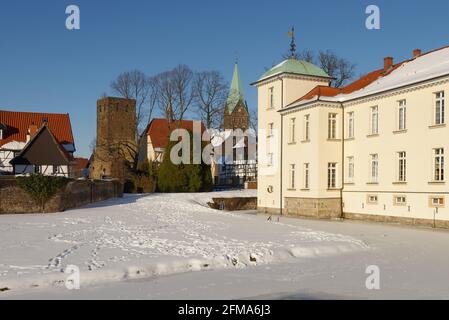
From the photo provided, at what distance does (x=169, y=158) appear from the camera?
45.4 metres

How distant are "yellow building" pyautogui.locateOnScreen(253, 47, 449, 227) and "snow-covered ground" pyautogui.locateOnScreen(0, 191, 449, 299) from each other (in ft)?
12.8

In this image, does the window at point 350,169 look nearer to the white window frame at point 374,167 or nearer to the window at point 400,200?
the white window frame at point 374,167

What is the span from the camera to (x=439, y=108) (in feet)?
77.2

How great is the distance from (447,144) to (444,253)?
9170mm

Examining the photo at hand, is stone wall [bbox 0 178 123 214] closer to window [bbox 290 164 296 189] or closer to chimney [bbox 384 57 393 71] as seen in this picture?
window [bbox 290 164 296 189]

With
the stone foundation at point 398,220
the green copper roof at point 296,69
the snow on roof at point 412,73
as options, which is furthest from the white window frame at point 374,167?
the green copper roof at point 296,69

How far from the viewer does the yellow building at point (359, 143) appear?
23781mm

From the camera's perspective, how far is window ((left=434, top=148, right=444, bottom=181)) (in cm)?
2325

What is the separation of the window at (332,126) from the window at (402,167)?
5.25m

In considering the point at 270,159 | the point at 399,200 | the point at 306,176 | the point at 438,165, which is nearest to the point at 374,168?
the point at 399,200

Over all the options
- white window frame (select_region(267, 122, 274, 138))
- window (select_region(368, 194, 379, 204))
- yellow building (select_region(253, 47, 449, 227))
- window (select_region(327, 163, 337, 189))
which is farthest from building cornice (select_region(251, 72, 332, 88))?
window (select_region(368, 194, 379, 204))

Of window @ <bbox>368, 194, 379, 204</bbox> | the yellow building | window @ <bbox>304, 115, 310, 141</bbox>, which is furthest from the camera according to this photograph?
window @ <bbox>304, 115, 310, 141</bbox>

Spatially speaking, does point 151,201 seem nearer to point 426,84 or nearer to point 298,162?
point 298,162

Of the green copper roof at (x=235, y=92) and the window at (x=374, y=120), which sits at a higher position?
the green copper roof at (x=235, y=92)
